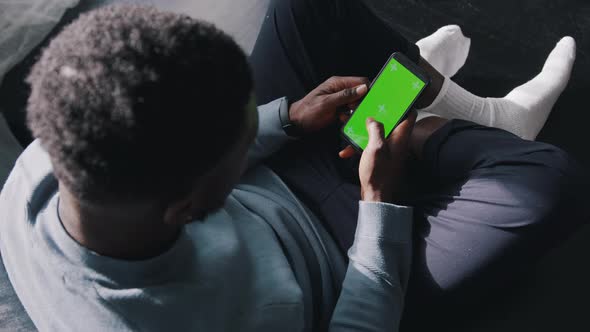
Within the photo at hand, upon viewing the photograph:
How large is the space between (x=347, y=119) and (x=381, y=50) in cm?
13

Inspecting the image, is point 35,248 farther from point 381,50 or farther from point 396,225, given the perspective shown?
point 381,50

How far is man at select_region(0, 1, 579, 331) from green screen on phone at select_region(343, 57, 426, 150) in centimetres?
3

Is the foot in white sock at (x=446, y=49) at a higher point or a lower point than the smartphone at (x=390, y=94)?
lower

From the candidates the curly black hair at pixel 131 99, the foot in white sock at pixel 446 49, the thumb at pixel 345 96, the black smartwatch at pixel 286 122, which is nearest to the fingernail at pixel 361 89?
the thumb at pixel 345 96

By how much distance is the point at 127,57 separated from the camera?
38 cm

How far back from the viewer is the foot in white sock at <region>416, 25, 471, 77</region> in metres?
1.13

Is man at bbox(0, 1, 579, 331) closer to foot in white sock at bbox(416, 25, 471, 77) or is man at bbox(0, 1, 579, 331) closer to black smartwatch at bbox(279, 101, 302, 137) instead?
black smartwatch at bbox(279, 101, 302, 137)

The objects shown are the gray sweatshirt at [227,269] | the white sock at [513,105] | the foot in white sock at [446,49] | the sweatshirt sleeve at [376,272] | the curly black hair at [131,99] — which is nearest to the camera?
the curly black hair at [131,99]

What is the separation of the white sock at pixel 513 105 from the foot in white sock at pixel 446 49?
14cm

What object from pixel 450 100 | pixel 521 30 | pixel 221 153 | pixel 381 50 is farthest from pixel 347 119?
pixel 521 30

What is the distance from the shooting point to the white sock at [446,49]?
44.4 inches

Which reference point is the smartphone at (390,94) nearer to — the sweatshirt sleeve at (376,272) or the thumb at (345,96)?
the thumb at (345,96)

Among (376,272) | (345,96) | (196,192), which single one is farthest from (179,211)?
(345,96)

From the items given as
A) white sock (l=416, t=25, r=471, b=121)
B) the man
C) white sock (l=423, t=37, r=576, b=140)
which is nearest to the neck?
the man
